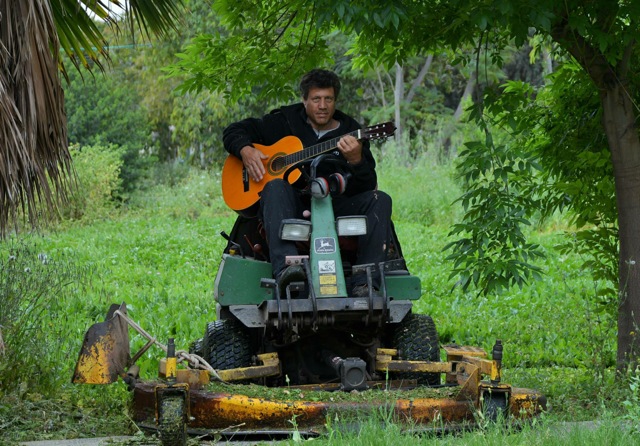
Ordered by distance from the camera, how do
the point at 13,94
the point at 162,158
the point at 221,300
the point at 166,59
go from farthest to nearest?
the point at 162,158 < the point at 166,59 < the point at 221,300 < the point at 13,94

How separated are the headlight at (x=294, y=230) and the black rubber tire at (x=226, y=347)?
67 cm

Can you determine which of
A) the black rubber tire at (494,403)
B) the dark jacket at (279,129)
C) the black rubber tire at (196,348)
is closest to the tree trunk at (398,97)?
the black rubber tire at (196,348)

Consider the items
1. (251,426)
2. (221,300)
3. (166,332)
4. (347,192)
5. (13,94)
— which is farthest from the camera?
(166,332)

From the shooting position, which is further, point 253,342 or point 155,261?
point 155,261

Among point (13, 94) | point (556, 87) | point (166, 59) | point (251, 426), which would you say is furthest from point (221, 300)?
point (166, 59)

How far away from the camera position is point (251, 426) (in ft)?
17.2

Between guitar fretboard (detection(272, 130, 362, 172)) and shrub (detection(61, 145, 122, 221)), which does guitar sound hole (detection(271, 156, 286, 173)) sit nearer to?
guitar fretboard (detection(272, 130, 362, 172))

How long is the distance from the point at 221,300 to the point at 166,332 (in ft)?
11.5

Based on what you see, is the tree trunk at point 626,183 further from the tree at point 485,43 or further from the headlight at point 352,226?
the headlight at point 352,226

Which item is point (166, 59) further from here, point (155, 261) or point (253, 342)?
point (253, 342)

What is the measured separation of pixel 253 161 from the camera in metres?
6.76

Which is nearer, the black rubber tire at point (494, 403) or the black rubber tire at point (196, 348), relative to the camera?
the black rubber tire at point (494, 403)

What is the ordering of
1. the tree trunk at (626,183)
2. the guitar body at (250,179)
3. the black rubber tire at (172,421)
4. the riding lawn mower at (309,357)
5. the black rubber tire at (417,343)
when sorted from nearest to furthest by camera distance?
the black rubber tire at (172,421) → the riding lawn mower at (309,357) → the black rubber tire at (417,343) → the guitar body at (250,179) → the tree trunk at (626,183)

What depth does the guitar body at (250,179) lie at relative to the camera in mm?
6707
